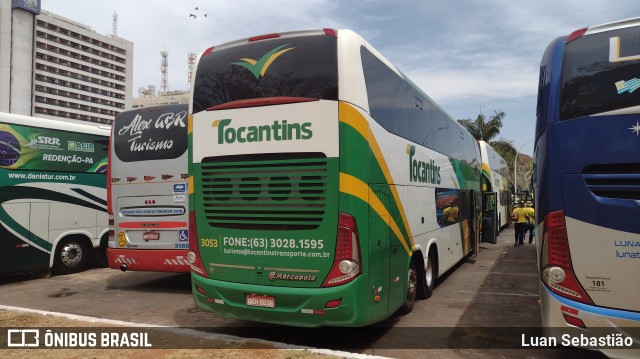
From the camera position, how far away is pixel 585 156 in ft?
14.4

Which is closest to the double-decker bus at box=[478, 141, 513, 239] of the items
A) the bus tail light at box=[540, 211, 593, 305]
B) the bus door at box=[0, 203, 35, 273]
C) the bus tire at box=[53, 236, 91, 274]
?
the bus tail light at box=[540, 211, 593, 305]

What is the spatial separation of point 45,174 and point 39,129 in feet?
3.40

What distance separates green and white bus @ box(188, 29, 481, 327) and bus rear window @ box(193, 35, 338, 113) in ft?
0.05

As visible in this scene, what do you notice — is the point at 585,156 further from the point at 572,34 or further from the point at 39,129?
the point at 39,129

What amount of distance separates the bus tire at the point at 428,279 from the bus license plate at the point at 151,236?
5.03 metres

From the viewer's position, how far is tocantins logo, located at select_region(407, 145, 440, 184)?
7000 millimetres

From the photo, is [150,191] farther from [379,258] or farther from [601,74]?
[601,74]

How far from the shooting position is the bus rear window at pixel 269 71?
530 centimetres

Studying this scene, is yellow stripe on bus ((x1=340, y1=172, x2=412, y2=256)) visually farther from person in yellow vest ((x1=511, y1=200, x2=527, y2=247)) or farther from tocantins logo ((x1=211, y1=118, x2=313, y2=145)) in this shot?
person in yellow vest ((x1=511, y1=200, x2=527, y2=247))

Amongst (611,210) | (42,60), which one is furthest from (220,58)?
(42,60)

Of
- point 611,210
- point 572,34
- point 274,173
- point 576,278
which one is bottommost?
point 576,278

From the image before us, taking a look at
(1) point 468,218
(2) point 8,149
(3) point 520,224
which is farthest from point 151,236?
(3) point 520,224

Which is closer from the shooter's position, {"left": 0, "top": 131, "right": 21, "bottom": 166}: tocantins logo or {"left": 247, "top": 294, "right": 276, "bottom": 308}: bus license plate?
{"left": 247, "top": 294, "right": 276, "bottom": 308}: bus license plate

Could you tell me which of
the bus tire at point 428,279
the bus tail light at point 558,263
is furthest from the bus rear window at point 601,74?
the bus tire at point 428,279
